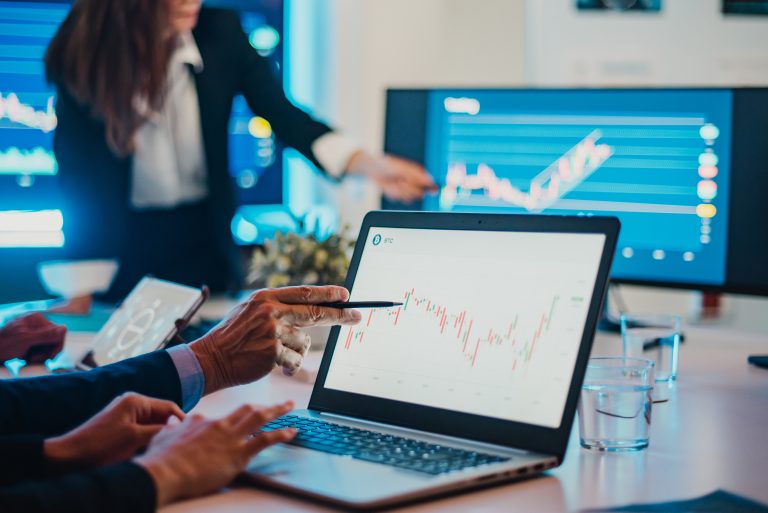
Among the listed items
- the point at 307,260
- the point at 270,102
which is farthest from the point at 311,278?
the point at 270,102

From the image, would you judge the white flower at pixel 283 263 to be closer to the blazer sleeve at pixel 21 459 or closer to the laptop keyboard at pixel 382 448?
the laptop keyboard at pixel 382 448

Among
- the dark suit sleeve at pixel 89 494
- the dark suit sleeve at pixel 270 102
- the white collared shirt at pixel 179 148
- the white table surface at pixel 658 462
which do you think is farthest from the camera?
the dark suit sleeve at pixel 270 102

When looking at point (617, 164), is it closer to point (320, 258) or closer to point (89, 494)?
point (320, 258)

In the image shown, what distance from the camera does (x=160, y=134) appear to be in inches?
94.7

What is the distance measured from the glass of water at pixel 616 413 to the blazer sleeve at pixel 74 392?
0.48 m

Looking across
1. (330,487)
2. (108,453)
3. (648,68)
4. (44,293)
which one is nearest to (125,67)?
(44,293)

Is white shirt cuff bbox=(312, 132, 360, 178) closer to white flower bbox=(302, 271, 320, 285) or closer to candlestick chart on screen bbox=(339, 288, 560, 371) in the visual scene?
white flower bbox=(302, 271, 320, 285)

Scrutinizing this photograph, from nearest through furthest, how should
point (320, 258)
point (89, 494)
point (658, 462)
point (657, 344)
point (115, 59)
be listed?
point (89, 494)
point (658, 462)
point (657, 344)
point (320, 258)
point (115, 59)

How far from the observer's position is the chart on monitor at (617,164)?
1.79 metres

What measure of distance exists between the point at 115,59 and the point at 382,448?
157cm

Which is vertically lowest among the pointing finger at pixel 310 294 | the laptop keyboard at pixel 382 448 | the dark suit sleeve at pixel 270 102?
the laptop keyboard at pixel 382 448

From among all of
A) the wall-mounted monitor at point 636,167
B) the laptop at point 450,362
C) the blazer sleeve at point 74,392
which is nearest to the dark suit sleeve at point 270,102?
the wall-mounted monitor at point 636,167

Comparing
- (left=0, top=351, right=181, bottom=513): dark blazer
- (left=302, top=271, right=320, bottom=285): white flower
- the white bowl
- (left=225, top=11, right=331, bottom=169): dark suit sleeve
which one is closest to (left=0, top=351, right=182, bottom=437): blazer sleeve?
(left=0, top=351, right=181, bottom=513): dark blazer

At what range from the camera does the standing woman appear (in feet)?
7.47
